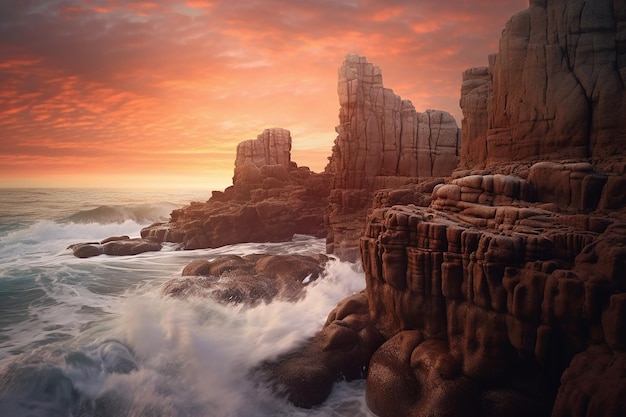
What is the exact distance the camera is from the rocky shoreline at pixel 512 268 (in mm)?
7414

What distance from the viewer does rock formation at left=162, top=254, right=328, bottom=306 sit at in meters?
18.5

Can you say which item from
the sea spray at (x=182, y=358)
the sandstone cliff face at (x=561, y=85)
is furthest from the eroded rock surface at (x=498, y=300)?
the sandstone cliff face at (x=561, y=85)

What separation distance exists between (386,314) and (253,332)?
5.53 metres

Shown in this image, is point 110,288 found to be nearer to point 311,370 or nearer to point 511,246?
point 311,370

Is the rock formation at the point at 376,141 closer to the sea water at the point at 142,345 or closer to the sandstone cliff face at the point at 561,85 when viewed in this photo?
the sea water at the point at 142,345

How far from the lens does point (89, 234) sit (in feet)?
162

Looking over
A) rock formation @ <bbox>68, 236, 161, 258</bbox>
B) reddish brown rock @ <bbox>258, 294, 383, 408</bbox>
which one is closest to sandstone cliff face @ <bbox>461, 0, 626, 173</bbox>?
reddish brown rock @ <bbox>258, 294, 383, 408</bbox>

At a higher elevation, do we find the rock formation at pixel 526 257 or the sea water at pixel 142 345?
the rock formation at pixel 526 257

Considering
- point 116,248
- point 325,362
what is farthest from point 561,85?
point 116,248

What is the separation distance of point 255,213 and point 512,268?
Result: 30775 millimetres

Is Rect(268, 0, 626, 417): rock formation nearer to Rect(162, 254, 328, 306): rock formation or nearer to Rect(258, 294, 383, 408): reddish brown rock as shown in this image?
Rect(258, 294, 383, 408): reddish brown rock

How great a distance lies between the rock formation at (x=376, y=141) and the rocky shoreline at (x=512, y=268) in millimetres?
12111

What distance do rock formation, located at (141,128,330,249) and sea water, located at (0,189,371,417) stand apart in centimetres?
1040

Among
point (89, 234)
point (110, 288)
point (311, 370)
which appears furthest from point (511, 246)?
point (89, 234)
